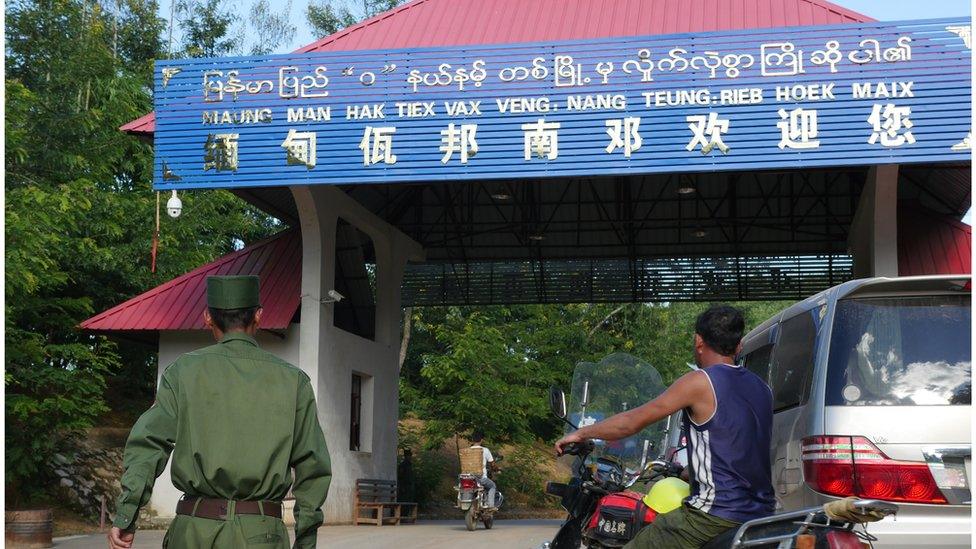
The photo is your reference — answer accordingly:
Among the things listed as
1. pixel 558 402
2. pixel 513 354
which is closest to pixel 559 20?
pixel 558 402

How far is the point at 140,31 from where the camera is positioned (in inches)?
1528

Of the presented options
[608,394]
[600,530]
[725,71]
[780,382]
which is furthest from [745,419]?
[725,71]

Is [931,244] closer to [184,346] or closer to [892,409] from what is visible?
[184,346]

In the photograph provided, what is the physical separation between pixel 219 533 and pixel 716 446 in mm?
1998

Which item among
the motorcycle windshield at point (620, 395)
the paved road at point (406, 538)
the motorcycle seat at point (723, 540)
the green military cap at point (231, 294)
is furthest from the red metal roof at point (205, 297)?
the motorcycle seat at point (723, 540)

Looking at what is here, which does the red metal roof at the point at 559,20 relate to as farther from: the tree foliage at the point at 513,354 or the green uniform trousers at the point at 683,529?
the green uniform trousers at the point at 683,529

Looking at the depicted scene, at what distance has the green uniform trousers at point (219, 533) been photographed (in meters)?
4.73

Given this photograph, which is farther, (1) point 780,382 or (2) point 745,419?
(1) point 780,382

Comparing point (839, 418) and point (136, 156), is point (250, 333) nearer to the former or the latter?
point (839, 418)

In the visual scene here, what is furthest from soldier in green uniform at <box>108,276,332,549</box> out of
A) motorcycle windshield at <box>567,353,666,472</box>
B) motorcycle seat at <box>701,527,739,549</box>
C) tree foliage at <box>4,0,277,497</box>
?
tree foliage at <box>4,0,277,497</box>

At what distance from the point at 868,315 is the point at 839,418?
2.05ft

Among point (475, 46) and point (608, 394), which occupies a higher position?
point (475, 46)

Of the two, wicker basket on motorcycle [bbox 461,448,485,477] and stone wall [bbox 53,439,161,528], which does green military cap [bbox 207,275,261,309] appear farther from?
stone wall [bbox 53,439,161,528]

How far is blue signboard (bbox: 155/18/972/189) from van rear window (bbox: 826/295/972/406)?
1066 centimetres
